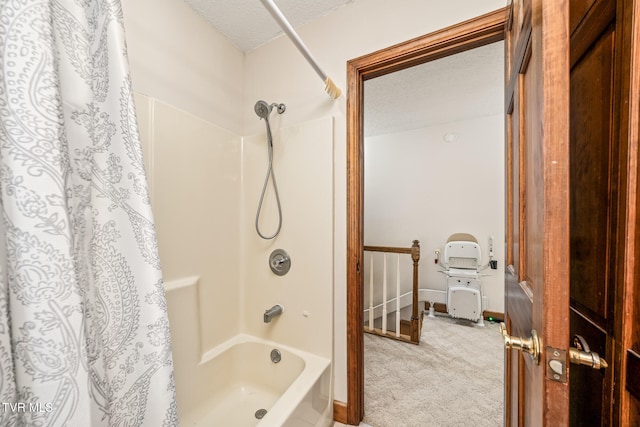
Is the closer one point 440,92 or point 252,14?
point 252,14

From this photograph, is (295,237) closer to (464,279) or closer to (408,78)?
(408,78)

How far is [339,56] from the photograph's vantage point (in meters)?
1.41

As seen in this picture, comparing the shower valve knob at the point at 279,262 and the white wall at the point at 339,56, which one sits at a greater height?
the white wall at the point at 339,56

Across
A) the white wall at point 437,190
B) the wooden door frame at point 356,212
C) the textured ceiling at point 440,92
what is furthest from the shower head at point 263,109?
the white wall at point 437,190

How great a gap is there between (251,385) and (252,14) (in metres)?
2.34

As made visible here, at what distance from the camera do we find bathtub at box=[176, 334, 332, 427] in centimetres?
118

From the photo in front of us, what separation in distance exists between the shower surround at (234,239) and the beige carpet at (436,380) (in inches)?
20.2

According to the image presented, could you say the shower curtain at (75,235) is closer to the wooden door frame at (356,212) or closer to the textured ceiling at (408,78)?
the wooden door frame at (356,212)

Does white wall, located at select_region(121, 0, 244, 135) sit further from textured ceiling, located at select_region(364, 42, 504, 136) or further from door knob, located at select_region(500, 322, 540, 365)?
door knob, located at select_region(500, 322, 540, 365)

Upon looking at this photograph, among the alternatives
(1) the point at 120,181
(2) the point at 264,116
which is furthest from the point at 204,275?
(2) the point at 264,116

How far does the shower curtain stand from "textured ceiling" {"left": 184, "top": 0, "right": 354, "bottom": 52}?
1.01m

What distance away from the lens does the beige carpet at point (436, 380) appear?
1.44 m

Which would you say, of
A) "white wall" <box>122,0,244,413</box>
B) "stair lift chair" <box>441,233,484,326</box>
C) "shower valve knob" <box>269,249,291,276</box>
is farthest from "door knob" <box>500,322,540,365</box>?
"stair lift chair" <box>441,233,484,326</box>

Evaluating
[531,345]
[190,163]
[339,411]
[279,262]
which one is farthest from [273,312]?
[531,345]
